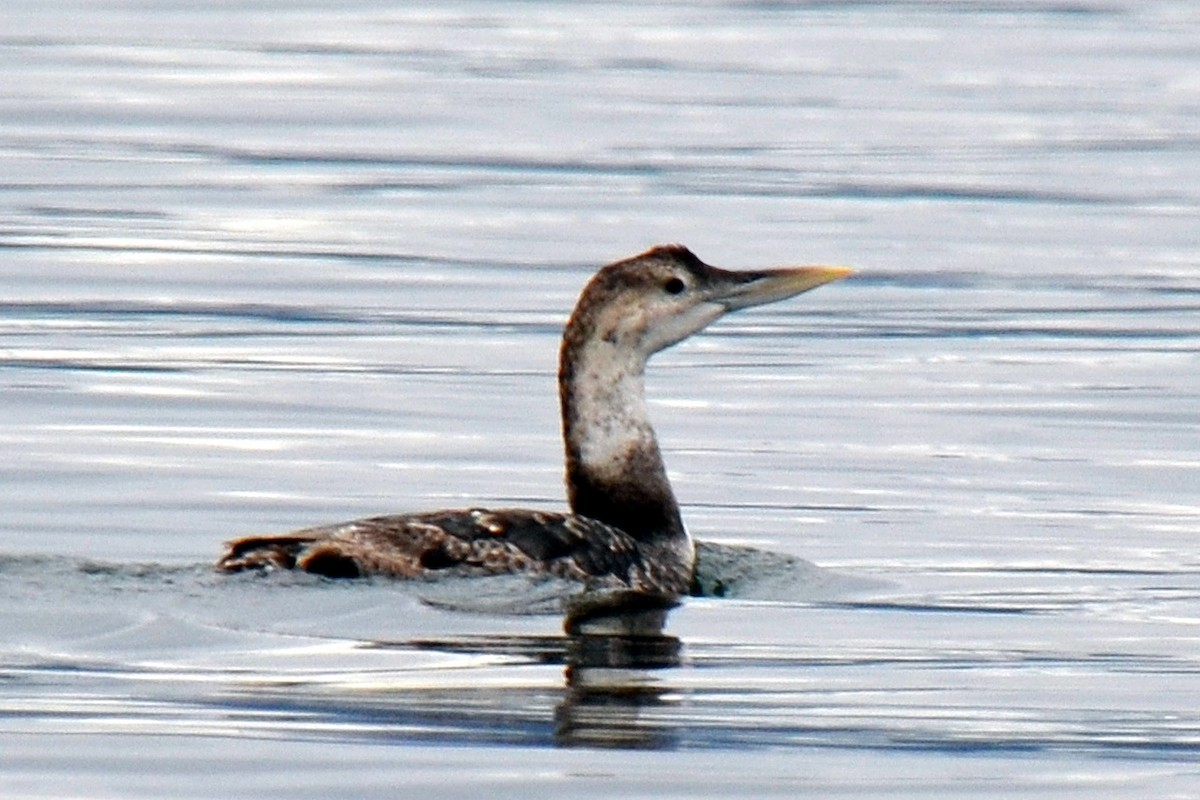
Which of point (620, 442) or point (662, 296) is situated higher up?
point (662, 296)

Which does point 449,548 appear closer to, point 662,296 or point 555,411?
point 662,296

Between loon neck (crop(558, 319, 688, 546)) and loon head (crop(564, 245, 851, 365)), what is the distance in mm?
34

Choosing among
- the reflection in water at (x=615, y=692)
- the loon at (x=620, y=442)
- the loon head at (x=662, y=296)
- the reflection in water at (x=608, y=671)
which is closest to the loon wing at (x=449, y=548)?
the loon at (x=620, y=442)

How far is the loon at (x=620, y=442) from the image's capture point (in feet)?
33.2

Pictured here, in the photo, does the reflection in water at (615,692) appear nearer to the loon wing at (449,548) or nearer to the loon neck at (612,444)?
the loon wing at (449,548)

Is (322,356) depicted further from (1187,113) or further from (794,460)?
(1187,113)

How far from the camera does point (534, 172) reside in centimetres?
2408

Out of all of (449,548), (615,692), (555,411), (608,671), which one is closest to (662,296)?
(449,548)

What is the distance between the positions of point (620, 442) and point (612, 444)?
27 mm

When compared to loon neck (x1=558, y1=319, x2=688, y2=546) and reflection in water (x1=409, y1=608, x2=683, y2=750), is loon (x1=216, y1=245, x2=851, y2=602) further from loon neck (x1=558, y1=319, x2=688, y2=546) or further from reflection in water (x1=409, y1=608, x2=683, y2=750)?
reflection in water (x1=409, y1=608, x2=683, y2=750)

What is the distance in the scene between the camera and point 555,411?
14.6 metres

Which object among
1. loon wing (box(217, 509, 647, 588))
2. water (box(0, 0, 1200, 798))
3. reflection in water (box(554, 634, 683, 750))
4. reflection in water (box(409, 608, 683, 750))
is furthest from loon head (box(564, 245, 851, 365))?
reflection in water (box(554, 634, 683, 750))

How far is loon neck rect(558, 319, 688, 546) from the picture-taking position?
10812mm

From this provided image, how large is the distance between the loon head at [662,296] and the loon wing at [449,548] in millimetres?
685
